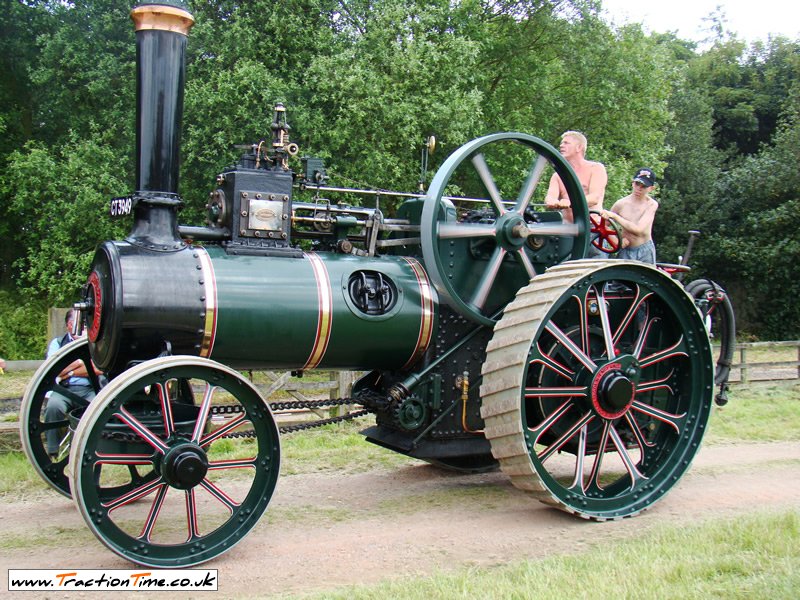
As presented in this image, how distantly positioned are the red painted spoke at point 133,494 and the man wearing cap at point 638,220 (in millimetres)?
3677

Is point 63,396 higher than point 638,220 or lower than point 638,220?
lower

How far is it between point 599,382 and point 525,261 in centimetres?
94

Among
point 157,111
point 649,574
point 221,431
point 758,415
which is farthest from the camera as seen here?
point 758,415

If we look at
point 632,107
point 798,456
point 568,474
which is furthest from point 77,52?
point 798,456

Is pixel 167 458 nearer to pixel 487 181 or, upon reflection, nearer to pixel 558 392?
pixel 558 392

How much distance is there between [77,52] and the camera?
13.8m

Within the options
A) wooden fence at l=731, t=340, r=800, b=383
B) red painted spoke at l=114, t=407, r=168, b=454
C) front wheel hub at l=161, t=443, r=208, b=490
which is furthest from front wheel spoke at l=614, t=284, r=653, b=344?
wooden fence at l=731, t=340, r=800, b=383

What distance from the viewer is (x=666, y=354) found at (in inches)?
219

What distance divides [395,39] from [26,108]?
736 cm

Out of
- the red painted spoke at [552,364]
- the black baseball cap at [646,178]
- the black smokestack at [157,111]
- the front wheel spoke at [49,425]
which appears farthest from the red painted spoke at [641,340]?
the front wheel spoke at [49,425]

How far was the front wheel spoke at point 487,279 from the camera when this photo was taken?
5520 millimetres

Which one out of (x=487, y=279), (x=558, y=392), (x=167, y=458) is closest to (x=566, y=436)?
(x=558, y=392)

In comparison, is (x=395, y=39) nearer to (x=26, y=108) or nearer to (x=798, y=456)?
(x=26, y=108)

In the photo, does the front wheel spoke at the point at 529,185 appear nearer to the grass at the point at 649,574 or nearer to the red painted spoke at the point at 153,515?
the grass at the point at 649,574
